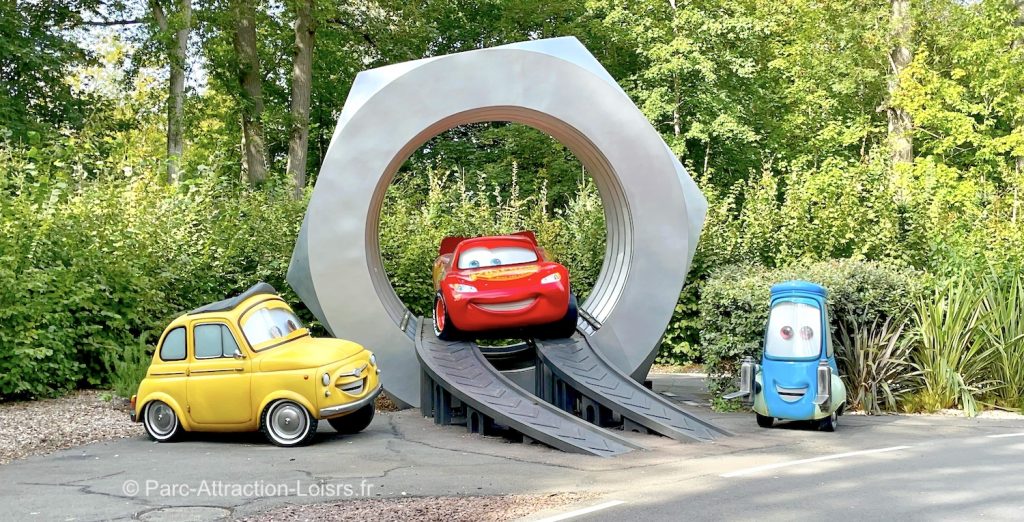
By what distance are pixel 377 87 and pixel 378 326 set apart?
2993 millimetres

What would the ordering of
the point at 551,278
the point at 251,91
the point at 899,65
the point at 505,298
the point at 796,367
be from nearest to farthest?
1. the point at 796,367
2. the point at 505,298
3. the point at 551,278
4. the point at 251,91
5. the point at 899,65

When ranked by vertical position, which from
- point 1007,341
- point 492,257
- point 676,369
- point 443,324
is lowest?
point 676,369

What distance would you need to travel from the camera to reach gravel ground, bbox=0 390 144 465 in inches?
363

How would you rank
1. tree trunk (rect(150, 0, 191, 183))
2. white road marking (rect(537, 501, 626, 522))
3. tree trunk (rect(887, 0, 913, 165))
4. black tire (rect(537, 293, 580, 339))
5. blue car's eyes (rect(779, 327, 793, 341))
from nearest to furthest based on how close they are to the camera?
white road marking (rect(537, 501, 626, 522)) → blue car's eyes (rect(779, 327, 793, 341)) → black tire (rect(537, 293, 580, 339)) → tree trunk (rect(150, 0, 191, 183)) → tree trunk (rect(887, 0, 913, 165))

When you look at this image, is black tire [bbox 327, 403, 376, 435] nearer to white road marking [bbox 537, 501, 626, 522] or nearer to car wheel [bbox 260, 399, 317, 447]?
car wheel [bbox 260, 399, 317, 447]

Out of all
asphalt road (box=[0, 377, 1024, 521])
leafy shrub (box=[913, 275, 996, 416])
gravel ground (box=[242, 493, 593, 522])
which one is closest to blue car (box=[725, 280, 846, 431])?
asphalt road (box=[0, 377, 1024, 521])

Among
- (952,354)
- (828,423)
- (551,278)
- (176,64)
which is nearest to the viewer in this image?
(828,423)

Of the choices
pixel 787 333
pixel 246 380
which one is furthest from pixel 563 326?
pixel 246 380

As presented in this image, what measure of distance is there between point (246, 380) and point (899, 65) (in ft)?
78.7

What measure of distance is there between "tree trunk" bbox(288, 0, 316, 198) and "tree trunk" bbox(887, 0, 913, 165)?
15.7 metres

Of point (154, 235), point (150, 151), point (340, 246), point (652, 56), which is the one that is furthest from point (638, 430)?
point (150, 151)

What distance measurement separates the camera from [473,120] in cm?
1245

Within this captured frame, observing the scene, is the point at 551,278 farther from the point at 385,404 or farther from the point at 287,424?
the point at 287,424

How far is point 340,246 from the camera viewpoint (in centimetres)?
1163
